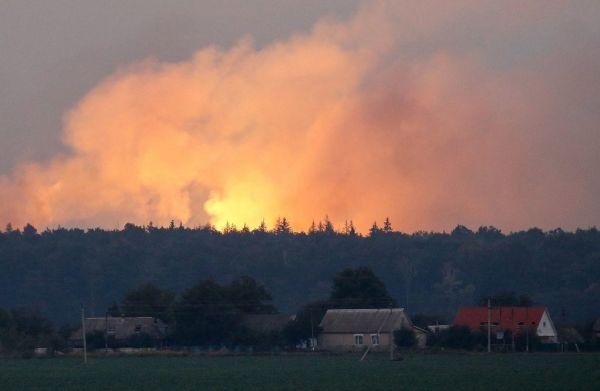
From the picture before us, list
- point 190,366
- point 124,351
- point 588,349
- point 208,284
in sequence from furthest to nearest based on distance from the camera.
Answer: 1. point 208,284
2. point 124,351
3. point 588,349
4. point 190,366

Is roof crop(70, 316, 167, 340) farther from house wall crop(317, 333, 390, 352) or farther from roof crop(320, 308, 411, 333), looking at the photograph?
roof crop(320, 308, 411, 333)

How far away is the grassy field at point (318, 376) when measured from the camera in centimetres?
4616

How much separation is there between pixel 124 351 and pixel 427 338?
23.9 m

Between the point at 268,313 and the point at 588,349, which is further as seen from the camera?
the point at 268,313

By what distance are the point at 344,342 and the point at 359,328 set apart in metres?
1.82

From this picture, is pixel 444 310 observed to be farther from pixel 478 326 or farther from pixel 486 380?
pixel 486 380

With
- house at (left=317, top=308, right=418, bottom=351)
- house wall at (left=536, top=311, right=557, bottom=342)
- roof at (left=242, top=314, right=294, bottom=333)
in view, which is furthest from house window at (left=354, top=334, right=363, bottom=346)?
house wall at (left=536, top=311, right=557, bottom=342)

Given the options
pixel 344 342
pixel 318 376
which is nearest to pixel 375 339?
pixel 344 342

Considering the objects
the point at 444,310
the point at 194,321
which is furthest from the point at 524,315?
the point at 444,310

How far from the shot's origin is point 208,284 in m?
106

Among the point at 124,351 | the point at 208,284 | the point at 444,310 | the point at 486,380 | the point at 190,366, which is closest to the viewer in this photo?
the point at 486,380

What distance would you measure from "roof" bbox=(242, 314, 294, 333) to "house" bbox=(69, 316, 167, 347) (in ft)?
23.7

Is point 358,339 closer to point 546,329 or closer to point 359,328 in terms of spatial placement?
point 359,328

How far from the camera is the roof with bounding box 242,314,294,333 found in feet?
332
